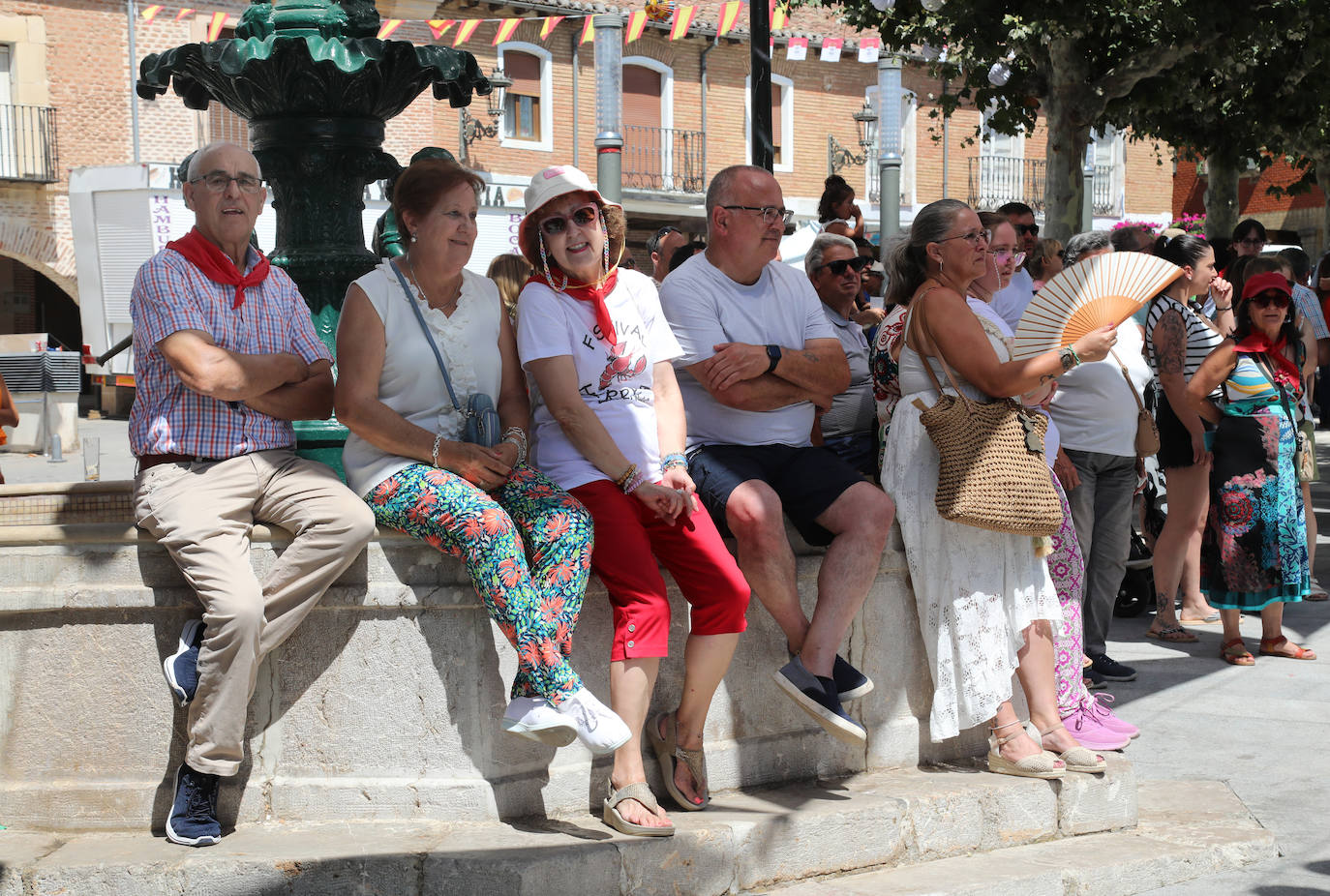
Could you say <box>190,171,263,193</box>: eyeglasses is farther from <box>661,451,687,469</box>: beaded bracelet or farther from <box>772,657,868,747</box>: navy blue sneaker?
<box>772,657,868,747</box>: navy blue sneaker

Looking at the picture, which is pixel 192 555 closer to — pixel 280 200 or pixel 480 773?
pixel 480 773

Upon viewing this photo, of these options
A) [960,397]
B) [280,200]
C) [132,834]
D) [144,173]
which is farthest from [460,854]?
[144,173]

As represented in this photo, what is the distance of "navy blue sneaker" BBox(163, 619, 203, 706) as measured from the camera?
3941 millimetres

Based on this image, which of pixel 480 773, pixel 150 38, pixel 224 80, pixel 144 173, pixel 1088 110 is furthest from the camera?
pixel 150 38

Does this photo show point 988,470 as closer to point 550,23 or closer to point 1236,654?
point 1236,654

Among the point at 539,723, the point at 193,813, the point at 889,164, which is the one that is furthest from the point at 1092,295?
the point at 889,164

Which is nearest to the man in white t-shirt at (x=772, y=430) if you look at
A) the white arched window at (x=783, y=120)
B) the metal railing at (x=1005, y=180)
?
the white arched window at (x=783, y=120)

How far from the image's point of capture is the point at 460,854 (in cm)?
384

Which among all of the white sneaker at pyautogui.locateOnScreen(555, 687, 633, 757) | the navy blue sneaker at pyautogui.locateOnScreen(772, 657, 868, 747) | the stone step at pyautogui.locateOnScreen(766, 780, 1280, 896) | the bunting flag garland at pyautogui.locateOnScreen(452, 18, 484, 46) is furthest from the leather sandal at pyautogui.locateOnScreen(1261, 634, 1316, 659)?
the bunting flag garland at pyautogui.locateOnScreen(452, 18, 484, 46)

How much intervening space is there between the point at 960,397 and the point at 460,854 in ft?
6.73

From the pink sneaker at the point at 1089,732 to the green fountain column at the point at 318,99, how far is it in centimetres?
275

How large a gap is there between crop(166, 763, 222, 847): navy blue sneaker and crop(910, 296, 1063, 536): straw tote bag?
2303 millimetres

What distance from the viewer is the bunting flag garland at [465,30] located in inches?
959

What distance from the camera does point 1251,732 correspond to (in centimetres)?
591
